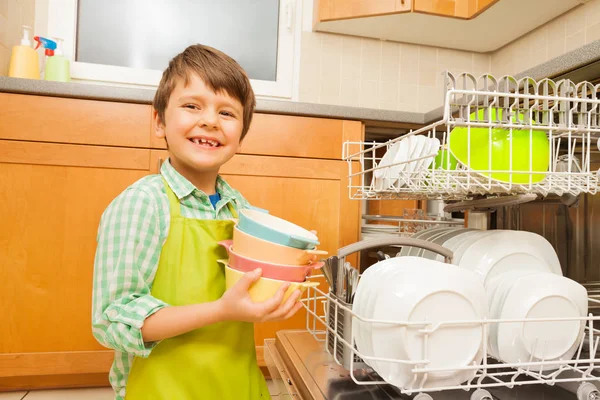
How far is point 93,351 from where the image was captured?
152cm

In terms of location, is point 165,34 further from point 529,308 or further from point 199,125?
point 529,308

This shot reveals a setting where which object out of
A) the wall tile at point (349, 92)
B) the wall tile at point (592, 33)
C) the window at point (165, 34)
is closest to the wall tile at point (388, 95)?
the wall tile at point (349, 92)

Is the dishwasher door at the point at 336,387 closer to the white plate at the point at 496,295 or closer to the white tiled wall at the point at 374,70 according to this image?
the white plate at the point at 496,295

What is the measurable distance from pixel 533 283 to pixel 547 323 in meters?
0.06

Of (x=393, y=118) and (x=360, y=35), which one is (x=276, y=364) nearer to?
(x=393, y=118)

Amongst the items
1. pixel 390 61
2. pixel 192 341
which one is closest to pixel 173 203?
pixel 192 341

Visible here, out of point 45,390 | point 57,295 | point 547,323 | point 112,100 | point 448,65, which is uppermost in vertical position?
point 448,65

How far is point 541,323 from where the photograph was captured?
59cm

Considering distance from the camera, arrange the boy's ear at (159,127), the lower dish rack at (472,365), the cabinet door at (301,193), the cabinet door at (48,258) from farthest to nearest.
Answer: the cabinet door at (301,193) → the cabinet door at (48,258) → the boy's ear at (159,127) → the lower dish rack at (472,365)

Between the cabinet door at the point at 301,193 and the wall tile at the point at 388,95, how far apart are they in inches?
37.3

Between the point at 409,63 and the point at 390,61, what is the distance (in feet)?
0.38

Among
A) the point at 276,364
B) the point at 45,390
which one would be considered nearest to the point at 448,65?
the point at 276,364

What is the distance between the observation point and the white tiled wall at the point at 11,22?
1.84 m

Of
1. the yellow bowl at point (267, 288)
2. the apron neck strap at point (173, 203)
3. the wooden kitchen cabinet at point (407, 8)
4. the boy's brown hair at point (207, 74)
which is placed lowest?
the yellow bowl at point (267, 288)
